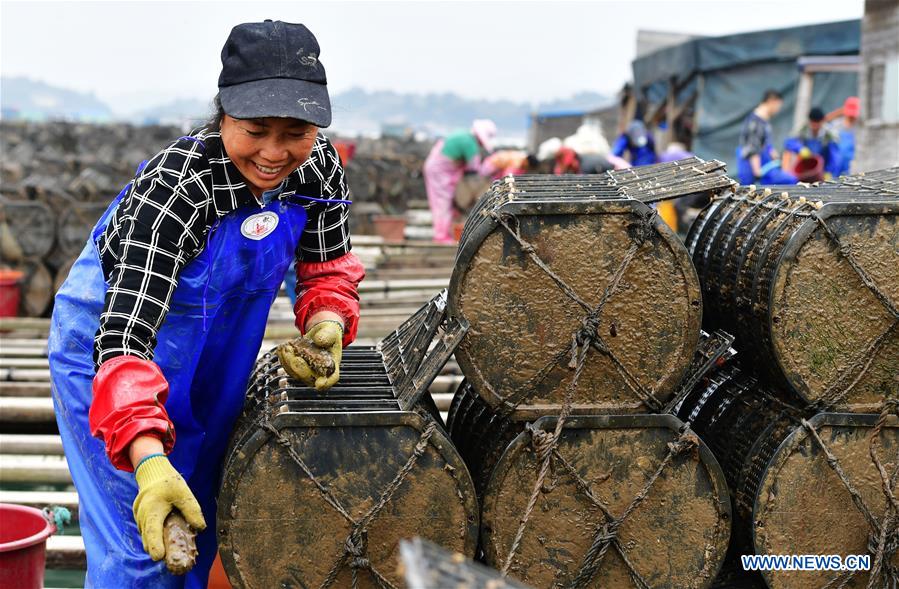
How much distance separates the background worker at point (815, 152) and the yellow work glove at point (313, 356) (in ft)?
35.6

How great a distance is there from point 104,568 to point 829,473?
229 cm

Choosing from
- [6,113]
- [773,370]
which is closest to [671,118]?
[773,370]

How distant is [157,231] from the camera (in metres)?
2.82

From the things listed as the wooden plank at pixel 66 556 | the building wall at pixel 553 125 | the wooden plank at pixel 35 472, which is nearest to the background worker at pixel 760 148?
the wooden plank at pixel 35 472

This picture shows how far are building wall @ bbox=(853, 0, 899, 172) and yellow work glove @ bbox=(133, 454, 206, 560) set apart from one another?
40.0 ft

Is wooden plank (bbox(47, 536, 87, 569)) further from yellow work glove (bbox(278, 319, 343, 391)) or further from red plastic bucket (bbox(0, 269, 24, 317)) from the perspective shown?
red plastic bucket (bbox(0, 269, 24, 317))

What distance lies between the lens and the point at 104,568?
9.70ft

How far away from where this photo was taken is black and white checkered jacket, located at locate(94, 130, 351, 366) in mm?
2746

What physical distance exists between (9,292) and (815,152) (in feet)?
33.1

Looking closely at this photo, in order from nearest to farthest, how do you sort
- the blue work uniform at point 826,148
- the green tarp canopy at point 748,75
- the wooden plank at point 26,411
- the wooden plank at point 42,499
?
the wooden plank at point 42,499, the wooden plank at point 26,411, the blue work uniform at point 826,148, the green tarp canopy at point 748,75

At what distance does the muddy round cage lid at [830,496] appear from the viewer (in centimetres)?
319

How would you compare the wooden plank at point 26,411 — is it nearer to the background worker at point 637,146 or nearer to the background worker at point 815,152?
the background worker at point 637,146

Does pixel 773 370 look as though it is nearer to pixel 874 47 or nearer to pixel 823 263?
pixel 823 263

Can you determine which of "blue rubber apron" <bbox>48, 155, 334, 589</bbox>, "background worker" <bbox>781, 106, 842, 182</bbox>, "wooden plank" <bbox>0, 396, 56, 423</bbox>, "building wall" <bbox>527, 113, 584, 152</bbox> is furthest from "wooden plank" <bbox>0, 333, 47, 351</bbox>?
"building wall" <bbox>527, 113, 584, 152</bbox>
